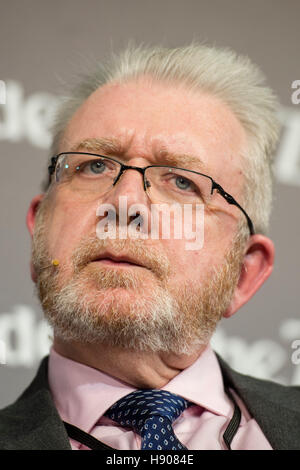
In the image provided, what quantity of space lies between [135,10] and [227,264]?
119cm

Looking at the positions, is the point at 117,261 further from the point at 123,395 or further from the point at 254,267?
the point at 254,267

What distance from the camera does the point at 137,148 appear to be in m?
1.38

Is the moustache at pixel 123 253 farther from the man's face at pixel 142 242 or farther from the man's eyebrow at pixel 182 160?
the man's eyebrow at pixel 182 160

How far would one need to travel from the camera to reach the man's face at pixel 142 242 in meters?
1.26

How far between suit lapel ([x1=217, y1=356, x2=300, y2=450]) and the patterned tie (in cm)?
18

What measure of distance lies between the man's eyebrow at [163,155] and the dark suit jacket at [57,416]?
526 mm

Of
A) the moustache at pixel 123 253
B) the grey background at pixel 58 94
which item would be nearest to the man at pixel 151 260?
the moustache at pixel 123 253

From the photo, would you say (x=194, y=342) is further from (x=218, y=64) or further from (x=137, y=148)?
(x=218, y=64)

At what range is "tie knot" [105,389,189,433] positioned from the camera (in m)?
1.29

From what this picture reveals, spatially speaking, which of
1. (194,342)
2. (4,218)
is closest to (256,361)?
(194,342)

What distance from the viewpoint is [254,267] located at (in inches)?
62.6

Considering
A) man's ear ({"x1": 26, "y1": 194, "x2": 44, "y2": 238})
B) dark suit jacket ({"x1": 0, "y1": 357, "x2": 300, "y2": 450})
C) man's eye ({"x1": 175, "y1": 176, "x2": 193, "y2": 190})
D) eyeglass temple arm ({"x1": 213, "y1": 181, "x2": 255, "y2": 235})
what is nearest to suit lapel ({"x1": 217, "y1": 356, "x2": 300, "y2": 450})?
dark suit jacket ({"x1": 0, "y1": 357, "x2": 300, "y2": 450})

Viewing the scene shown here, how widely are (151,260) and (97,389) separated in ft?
1.04

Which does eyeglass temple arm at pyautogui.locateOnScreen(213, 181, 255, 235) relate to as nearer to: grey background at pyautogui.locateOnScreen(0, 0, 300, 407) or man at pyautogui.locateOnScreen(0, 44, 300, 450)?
man at pyautogui.locateOnScreen(0, 44, 300, 450)
